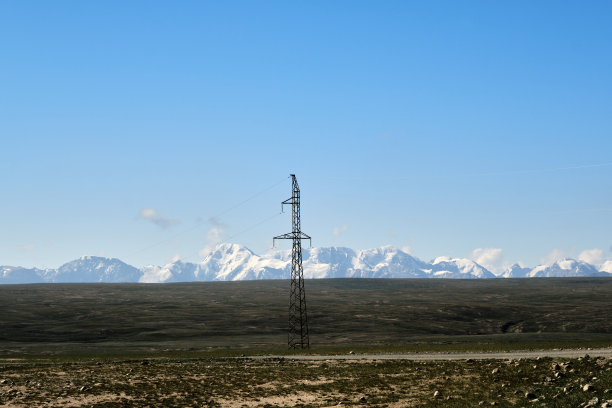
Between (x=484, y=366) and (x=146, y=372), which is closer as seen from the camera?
(x=484, y=366)

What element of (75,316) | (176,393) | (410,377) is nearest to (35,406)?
(176,393)

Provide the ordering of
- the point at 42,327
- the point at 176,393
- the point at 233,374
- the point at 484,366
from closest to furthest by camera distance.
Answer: the point at 176,393
the point at 484,366
the point at 233,374
the point at 42,327

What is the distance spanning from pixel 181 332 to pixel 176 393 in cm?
10849

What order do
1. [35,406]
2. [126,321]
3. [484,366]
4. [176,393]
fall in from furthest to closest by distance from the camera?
[126,321]
[484,366]
[176,393]
[35,406]

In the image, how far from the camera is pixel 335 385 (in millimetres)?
39188

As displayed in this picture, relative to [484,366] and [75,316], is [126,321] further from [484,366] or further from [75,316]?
[484,366]

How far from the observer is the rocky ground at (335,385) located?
32062mm

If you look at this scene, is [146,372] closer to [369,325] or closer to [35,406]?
[35,406]

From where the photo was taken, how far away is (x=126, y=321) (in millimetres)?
169625

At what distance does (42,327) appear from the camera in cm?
15662

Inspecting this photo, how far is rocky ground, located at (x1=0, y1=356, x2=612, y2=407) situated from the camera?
32.1 meters

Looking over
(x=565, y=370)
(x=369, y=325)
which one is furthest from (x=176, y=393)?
(x=369, y=325)

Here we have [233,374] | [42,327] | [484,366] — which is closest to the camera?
[484,366]

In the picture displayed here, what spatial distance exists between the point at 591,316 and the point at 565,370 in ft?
492
